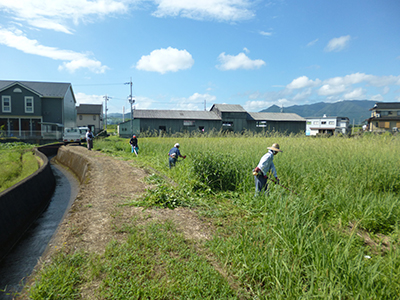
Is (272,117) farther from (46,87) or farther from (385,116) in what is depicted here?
(46,87)

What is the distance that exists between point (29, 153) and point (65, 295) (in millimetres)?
18489

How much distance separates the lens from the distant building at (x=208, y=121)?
38094 millimetres

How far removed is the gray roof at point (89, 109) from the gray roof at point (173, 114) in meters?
26.3

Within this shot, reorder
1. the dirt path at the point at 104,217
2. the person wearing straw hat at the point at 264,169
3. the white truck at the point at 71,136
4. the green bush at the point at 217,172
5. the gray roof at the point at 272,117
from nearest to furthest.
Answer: the dirt path at the point at 104,217 < the person wearing straw hat at the point at 264,169 < the green bush at the point at 217,172 < the white truck at the point at 71,136 < the gray roof at the point at 272,117

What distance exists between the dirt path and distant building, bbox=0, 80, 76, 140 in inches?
1080

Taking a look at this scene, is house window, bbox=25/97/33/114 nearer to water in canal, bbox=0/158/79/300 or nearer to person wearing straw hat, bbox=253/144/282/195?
water in canal, bbox=0/158/79/300

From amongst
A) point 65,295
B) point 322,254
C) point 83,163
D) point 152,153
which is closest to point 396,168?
point 322,254

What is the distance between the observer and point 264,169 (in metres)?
5.98

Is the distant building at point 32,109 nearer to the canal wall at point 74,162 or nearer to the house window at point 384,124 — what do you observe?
the canal wall at point 74,162

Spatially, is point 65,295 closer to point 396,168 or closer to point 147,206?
point 147,206

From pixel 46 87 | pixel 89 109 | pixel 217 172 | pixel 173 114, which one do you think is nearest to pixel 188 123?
pixel 173 114

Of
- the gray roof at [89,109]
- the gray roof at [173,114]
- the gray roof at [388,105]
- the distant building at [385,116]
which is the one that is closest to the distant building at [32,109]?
the gray roof at [173,114]

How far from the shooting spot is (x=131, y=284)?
319cm

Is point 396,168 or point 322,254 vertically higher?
point 396,168
